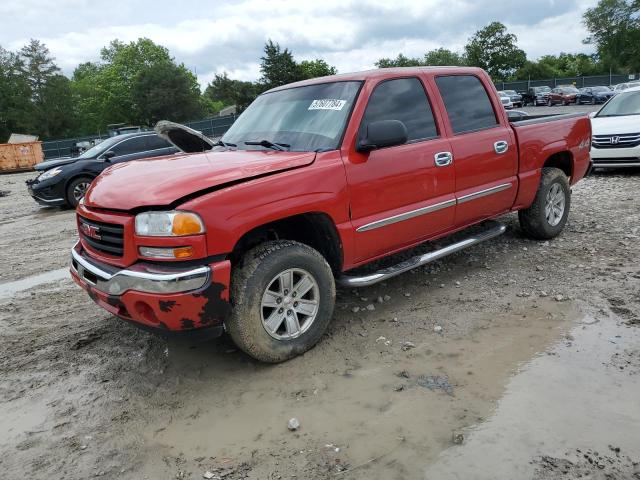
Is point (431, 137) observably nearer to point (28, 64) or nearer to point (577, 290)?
point (577, 290)

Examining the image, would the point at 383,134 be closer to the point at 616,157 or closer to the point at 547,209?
the point at 547,209

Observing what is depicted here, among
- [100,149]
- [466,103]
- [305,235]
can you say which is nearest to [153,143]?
[100,149]

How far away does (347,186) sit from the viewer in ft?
11.9

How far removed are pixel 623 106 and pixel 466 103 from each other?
7317 mm

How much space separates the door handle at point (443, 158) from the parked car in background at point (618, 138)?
21.4 feet

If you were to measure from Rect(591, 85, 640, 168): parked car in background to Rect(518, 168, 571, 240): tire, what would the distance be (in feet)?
14.2

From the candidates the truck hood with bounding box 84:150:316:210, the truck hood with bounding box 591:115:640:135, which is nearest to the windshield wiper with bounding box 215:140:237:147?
the truck hood with bounding box 84:150:316:210

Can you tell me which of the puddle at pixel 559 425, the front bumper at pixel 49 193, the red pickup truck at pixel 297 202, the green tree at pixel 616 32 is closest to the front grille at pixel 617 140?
the red pickup truck at pixel 297 202

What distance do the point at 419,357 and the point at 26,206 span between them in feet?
39.9

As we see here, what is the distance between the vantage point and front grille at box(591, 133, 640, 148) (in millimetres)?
9023

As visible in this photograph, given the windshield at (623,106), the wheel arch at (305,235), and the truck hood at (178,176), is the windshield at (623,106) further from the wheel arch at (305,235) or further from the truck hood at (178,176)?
the truck hood at (178,176)

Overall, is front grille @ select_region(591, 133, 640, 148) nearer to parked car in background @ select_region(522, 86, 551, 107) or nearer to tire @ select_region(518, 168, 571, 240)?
tire @ select_region(518, 168, 571, 240)

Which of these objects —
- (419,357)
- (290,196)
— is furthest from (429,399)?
(290,196)

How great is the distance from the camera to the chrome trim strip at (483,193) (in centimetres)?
449
